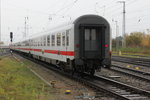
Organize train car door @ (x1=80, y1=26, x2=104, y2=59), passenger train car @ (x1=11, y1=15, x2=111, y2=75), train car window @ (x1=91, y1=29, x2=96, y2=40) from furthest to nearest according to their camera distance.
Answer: train car window @ (x1=91, y1=29, x2=96, y2=40) → train car door @ (x1=80, y1=26, x2=104, y2=59) → passenger train car @ (x1=11, y1=15, x2=111, y2=75)

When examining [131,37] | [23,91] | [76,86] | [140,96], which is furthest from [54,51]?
[131,37]

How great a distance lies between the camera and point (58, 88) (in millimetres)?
10578

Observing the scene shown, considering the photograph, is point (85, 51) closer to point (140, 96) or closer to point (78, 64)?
point (78, 64)

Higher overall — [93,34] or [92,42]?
[93,34]

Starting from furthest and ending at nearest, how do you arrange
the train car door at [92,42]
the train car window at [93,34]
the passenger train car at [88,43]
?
1. the train car window at [93,34]
2. the train car door at [92,42]
3. the passenger train car at [88,43]

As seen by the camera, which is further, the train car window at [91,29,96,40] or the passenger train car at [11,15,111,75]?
the train car window at [91,29,96,40]

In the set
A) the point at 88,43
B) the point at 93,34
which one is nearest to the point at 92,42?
the point at 88,43

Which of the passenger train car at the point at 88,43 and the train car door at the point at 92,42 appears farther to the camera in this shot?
the train car door at the point at 92,42

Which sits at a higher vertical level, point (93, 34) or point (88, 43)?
point (93, 34)

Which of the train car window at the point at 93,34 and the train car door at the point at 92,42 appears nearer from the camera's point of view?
the train car door at the point at 92,42

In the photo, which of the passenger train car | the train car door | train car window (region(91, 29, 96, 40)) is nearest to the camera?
the passenger train car

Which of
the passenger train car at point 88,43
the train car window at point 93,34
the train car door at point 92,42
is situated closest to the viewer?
the passenger train car at point 88,43

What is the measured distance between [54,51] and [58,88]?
6.00 meters

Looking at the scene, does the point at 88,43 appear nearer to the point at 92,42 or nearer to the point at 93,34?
the point at 92,42
